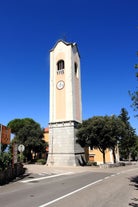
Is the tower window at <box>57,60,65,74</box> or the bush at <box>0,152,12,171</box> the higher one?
the tower window at <box>57,60,65,74</box>

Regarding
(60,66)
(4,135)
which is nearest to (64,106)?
(60,66)

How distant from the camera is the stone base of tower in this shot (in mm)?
38219

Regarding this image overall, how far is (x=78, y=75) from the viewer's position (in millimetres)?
45031

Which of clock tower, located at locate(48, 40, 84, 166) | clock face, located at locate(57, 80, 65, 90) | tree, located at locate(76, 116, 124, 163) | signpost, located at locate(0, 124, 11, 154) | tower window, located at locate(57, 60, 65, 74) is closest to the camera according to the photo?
signpost, located at locate(0, 124, 11, 154)

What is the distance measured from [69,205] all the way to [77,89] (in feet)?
115

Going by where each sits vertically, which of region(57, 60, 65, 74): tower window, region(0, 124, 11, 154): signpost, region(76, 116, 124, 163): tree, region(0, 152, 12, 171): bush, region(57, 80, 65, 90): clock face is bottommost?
region(0, 152, 12, 171): bush

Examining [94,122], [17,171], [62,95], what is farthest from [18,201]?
[62,95]

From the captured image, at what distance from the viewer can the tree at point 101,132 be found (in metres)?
36.5

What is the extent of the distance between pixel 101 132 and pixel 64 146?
279 inches

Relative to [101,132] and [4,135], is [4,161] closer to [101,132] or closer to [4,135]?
[4,135]

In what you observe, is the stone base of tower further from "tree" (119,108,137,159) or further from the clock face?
"tree" (119,108,137,159)

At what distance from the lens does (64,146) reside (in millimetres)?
39219

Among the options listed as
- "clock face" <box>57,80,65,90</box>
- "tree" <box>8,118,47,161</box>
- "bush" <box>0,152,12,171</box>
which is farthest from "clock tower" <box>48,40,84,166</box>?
"bush" <box>0,152,12,171</box>

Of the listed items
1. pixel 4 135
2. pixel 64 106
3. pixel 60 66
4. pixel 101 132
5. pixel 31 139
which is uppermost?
pixel 60 66
